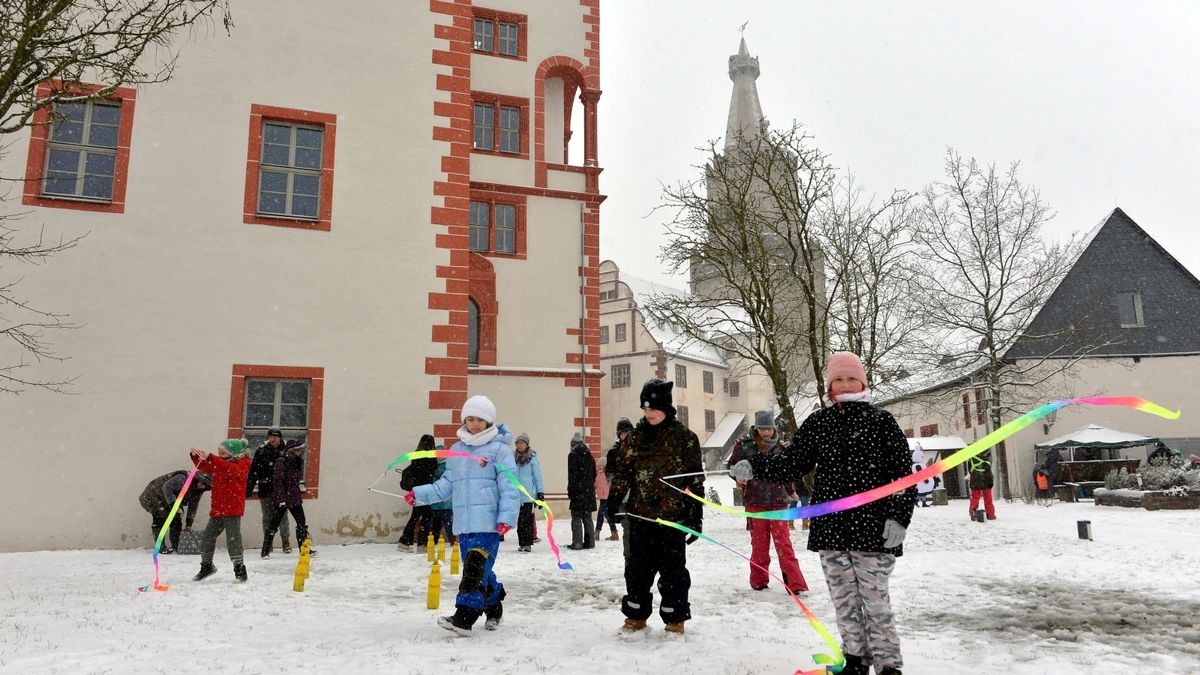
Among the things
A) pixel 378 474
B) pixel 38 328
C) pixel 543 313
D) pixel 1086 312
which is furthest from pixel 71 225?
pixel 1086 312

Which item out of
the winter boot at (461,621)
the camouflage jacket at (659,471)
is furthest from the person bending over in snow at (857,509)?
the winter boot at (461,621)

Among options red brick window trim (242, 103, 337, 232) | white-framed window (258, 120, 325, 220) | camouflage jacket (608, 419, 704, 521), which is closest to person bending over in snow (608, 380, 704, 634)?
camouflage jacket (608, 419, 704, 521)

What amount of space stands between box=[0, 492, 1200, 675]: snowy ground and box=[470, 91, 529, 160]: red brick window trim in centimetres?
1317

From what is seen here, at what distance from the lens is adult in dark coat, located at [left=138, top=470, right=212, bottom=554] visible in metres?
10.9

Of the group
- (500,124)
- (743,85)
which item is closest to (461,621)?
(500,124)

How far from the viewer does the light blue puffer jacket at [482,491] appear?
236 inches

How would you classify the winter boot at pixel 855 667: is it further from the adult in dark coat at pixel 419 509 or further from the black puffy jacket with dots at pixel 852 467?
the adult in dark coat at pixel 419 509

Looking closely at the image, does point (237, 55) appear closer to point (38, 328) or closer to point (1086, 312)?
point (38, 328)

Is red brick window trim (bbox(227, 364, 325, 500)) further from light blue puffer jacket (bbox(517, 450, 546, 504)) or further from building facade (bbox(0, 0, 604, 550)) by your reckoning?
light blue puffer jacket (bbox(517, 450, 546, 504))

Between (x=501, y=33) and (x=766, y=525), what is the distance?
1802cm

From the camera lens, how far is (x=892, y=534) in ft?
14.3

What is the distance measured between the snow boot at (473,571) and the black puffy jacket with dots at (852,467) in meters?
2.29

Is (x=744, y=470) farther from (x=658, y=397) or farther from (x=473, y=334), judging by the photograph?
(x=473, y=334)

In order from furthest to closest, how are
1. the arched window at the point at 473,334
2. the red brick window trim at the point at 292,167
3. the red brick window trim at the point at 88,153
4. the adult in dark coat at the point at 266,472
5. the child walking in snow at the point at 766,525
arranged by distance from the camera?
1. the arched window at the point at 473,334
2. the red brick window trim at the point at 292,167
3. the red brick window trim at the point at 88,153
4. the adult in dark coat at the point at 266,472
5. the child walking in snow at the point at 766,525
